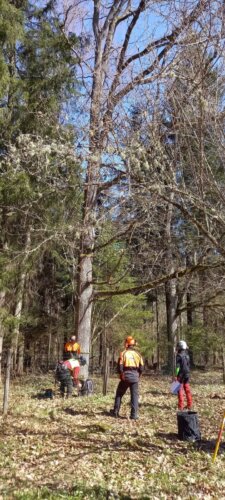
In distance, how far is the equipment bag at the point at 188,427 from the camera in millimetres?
7825

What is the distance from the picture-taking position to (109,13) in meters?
15.6

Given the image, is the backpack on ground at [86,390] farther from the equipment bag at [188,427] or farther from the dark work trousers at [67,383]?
the equipment bag at [188,427]

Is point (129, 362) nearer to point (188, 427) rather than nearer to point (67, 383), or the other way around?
point (188, 427)

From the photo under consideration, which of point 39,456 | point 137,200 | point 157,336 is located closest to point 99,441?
point 39,456

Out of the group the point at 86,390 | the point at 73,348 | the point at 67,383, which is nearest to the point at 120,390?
the point at 67,383

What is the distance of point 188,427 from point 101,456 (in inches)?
66.7

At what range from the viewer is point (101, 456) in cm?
687

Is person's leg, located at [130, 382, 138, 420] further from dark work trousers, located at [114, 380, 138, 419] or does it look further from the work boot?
the work boot

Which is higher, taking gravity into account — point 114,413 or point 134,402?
point 134,402

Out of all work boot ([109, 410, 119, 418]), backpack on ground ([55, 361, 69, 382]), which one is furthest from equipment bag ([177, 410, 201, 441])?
backpack on ground ([55, 361, 69, 382])

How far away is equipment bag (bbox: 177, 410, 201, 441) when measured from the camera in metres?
7.82

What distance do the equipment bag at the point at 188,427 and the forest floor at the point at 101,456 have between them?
0.54 feet

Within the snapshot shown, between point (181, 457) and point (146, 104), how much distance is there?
16.4 feet

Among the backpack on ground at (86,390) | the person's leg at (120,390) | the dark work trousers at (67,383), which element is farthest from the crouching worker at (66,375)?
the person's leg at (120,390)
